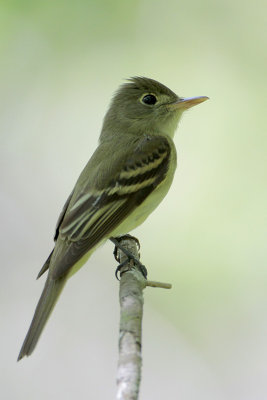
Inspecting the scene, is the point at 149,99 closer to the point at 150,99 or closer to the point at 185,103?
the point at 150,99

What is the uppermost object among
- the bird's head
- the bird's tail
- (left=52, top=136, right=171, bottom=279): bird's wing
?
the bird's head

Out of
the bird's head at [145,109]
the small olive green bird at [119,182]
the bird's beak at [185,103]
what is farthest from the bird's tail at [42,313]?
the bird's beak at [185,103]

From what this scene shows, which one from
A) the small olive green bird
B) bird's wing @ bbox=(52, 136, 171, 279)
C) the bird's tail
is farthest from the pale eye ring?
the bird's tail

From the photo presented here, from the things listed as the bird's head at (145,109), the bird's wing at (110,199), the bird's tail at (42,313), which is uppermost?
the bird's head at (145,109)

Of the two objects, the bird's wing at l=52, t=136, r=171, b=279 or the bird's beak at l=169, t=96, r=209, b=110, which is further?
the bird's beak at l=169, t=96, r=209, b=110

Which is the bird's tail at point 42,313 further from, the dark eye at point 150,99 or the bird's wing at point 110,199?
the dark eye at point 150,99

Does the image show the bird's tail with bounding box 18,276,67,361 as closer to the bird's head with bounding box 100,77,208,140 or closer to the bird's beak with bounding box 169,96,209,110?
the bird's head with bounding box 100,77,208,140

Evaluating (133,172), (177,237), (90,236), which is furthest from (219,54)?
(90,236)

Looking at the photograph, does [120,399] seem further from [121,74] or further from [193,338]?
[121,74]
